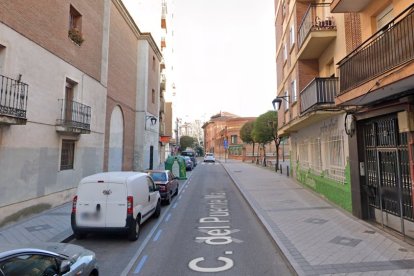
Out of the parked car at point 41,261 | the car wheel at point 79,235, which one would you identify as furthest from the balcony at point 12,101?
the parked car at point 41,261

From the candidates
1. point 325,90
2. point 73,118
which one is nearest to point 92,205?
point 73,118

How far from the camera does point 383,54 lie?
7297 millimetres

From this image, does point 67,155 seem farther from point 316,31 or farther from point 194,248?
point 316,31

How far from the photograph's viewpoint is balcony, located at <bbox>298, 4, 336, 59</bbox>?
12262 mm

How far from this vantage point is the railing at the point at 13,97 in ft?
29.3

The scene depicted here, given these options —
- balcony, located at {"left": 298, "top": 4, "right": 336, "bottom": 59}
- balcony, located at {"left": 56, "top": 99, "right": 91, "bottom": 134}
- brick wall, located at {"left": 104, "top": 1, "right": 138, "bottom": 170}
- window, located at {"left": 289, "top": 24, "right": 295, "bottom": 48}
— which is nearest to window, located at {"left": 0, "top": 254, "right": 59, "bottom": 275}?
balcony, located at {"left": 56, "top": 99, "right": 91, "bottom": 134}

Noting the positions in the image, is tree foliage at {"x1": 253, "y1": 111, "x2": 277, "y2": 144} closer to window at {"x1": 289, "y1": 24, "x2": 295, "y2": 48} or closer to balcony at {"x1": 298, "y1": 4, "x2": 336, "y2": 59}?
window at {"x1": 289, "y1": 24, "x2": 295, "y2": 48}

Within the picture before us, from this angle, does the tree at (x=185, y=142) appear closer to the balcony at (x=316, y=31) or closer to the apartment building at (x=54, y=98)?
the apartment building at (x=54, y=98)

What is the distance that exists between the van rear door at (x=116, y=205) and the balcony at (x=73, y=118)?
5776 mm

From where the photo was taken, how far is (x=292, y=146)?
869 inches

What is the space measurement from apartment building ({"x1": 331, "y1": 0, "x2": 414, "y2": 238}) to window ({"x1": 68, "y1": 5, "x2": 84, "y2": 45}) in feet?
35.2

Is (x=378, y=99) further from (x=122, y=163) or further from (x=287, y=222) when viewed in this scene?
(x=122, y=163)

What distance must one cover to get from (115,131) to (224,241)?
51.5 feet

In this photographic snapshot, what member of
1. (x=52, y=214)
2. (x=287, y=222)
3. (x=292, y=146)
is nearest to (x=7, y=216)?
(x=52, y=214)
